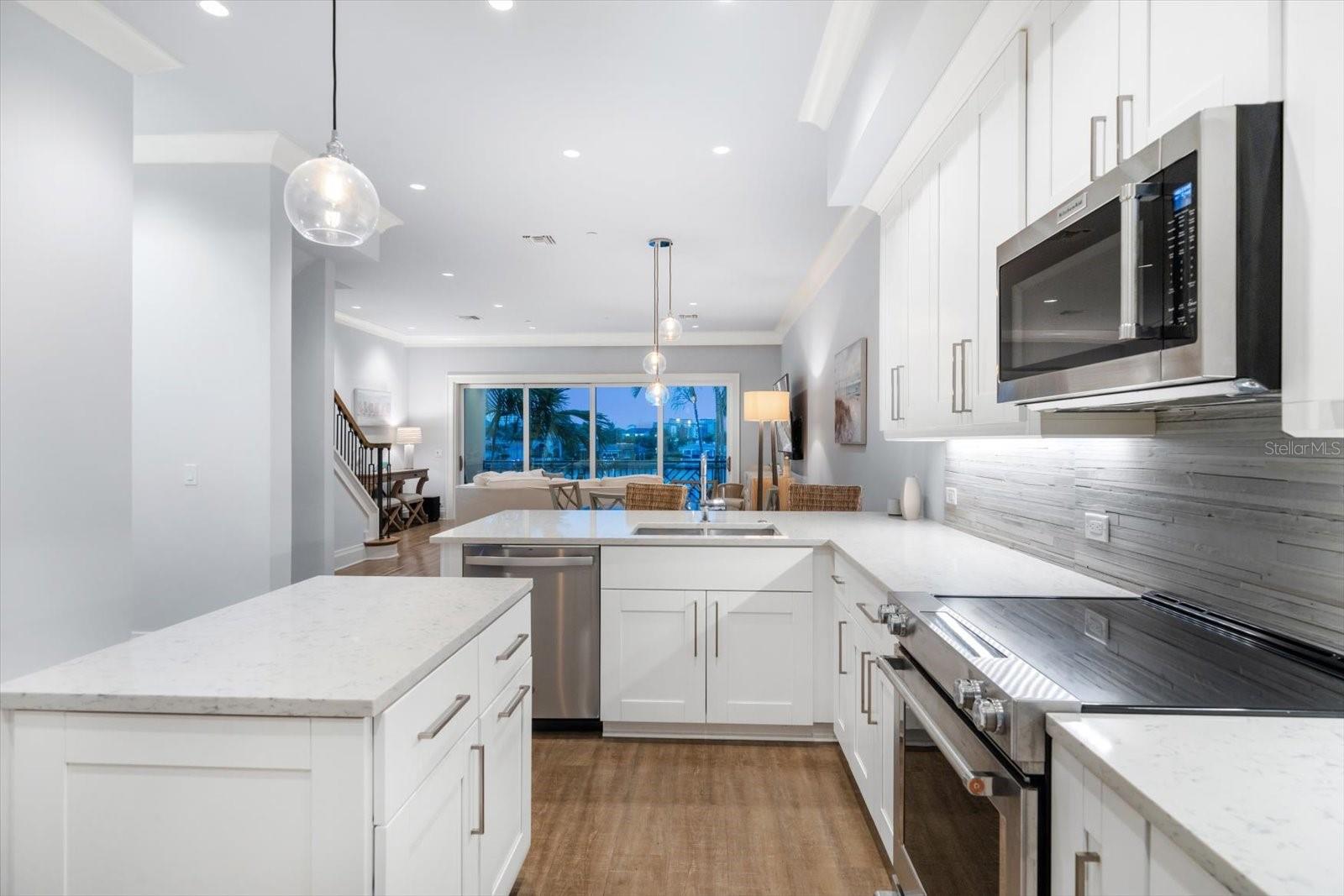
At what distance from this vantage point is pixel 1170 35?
1152 mm

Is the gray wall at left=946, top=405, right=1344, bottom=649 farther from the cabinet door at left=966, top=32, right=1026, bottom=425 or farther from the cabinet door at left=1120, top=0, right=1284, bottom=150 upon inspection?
the cabinet door at left=1120, top=0, right=1284, bottom=150

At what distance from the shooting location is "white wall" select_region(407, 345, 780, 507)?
33.6ft

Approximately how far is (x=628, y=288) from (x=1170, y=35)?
604 centimetres

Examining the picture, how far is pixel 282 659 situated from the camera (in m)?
1.23

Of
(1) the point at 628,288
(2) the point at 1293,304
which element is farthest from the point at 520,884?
(1) the point at 628,288

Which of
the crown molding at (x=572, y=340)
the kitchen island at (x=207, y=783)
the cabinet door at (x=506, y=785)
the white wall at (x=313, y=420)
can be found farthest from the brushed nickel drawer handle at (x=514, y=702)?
the crown molding at (x=572, y=340)

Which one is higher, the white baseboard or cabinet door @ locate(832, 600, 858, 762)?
cabinet door @ locate(832, 600, 858, 762)

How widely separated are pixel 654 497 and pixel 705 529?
3.73ft

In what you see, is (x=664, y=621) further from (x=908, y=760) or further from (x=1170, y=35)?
(x=1170, y=35)

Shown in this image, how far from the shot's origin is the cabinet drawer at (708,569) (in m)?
2.87

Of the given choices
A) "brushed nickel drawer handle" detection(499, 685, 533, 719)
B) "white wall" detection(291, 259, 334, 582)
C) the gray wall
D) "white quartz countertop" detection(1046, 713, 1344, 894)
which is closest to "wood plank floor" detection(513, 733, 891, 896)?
"brushed nickel drawer handle" detection(499, 685, 533, 719)

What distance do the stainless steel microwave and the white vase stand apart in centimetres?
196

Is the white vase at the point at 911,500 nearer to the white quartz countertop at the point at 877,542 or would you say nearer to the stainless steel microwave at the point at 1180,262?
the white quartz countertop at the point at 877,542

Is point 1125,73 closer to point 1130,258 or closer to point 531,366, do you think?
point 1130,258
